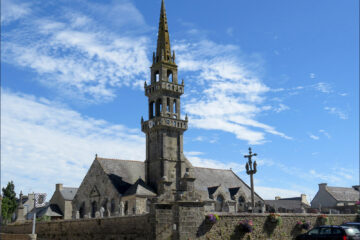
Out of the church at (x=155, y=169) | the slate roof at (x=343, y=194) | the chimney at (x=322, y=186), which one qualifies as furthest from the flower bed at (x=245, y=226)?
the chimney at (x=322, y=186)

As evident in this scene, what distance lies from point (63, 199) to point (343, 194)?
43683 millimetres

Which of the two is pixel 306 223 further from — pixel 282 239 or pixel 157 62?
pixel 157 62

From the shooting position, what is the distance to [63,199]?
56.5 meters

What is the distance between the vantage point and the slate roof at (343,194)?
64.2m

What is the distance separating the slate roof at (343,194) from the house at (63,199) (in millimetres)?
39910

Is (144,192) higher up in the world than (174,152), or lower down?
lower down

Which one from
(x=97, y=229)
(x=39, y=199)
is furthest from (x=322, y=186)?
(x=39, y=199)

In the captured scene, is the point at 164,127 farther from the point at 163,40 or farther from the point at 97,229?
the point at 97,229

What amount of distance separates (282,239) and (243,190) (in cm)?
2384

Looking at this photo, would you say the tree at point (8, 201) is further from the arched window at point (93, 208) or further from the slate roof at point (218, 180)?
the slate roof at point (218, 180)

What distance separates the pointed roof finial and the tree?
2527cm

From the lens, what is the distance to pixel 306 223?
Answer: 2875cm

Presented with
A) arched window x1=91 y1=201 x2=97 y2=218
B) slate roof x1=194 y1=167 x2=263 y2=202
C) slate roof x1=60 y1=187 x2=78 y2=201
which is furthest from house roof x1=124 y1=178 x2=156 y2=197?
slate roof x1=60 y1=187 x2=78 y2=201

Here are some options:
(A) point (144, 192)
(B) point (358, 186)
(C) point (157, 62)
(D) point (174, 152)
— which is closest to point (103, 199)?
(A) point (144, 192)
